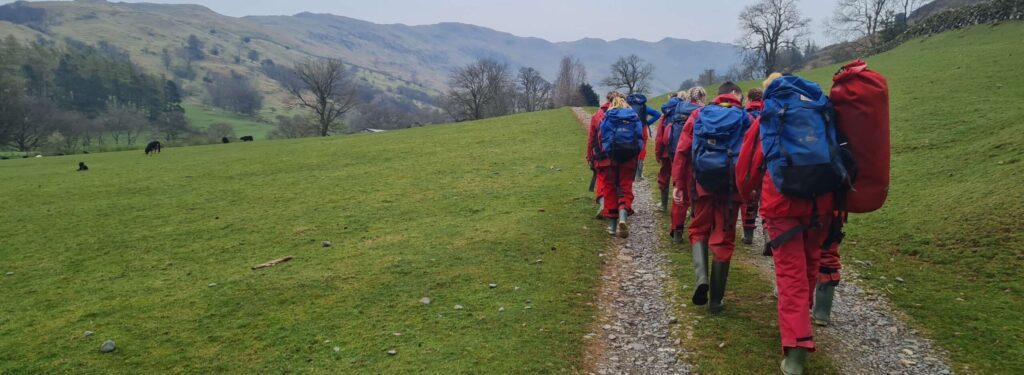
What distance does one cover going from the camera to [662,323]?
6.66 metres

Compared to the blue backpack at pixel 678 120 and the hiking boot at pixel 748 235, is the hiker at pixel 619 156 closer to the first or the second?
the blue backpack at pixel 678 120

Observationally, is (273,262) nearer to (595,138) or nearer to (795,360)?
(595,138)

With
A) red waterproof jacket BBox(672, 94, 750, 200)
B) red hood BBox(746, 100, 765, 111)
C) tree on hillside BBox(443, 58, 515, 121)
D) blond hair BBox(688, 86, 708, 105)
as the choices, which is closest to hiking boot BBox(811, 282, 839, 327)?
red waterproof jacket BBox(672, 94, 750, 200)

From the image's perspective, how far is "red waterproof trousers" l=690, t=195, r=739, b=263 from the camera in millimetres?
6484

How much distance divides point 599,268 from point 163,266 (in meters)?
8.44

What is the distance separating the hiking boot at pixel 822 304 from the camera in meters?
6.25

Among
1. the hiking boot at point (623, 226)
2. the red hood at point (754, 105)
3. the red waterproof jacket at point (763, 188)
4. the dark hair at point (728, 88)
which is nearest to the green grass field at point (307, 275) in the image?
the hiking boot at point (623, 226)

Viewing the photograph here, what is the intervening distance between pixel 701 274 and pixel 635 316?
3.31 ft

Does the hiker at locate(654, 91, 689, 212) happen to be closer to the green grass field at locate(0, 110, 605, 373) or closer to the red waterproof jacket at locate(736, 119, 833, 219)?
the green grass field at locate(0, 110, 605, 373)

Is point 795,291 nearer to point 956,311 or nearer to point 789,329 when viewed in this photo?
point 789,329

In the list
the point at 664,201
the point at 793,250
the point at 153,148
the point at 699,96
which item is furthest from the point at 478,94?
the point at 793,250

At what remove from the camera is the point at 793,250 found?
507cm

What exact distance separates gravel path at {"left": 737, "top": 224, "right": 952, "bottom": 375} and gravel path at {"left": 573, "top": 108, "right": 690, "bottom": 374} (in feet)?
5.54

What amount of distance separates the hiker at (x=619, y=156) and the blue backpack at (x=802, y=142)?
4.97 meters
